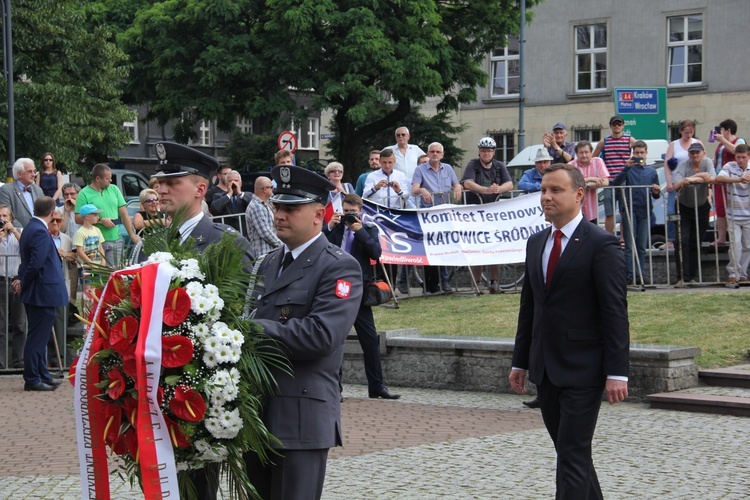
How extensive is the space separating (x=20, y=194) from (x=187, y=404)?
1225 cm

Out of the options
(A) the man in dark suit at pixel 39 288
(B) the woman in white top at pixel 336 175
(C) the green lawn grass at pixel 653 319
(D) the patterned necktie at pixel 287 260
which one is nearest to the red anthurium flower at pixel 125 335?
(D) the patterned necktie at pixel 287 260

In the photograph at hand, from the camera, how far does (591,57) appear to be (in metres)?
44.6

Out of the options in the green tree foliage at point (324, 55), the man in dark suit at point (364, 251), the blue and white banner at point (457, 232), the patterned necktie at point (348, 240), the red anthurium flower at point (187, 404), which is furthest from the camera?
the green tree foliage at point (324, 55)

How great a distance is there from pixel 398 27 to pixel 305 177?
1319 inches

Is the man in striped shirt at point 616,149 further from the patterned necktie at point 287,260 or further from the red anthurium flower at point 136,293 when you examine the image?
the red anthurium flower at point 136,293

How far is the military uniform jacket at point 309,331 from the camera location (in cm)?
491

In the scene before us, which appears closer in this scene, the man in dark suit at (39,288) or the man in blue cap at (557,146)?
the man in dark suit at (39,288)

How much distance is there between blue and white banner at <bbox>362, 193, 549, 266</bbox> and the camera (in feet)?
53.5

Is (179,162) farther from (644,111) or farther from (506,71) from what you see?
(506,71)

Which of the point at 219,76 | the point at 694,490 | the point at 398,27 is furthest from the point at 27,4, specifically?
the point at 694,490

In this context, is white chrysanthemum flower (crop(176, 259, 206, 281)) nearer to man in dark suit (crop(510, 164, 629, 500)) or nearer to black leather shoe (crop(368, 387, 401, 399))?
man in dark suit (crop(510, 164, 629, 500))

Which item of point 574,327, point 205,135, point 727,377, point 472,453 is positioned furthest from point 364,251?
point 205,135

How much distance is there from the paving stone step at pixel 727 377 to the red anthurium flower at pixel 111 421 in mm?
7690

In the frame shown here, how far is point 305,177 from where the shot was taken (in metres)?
5.19
